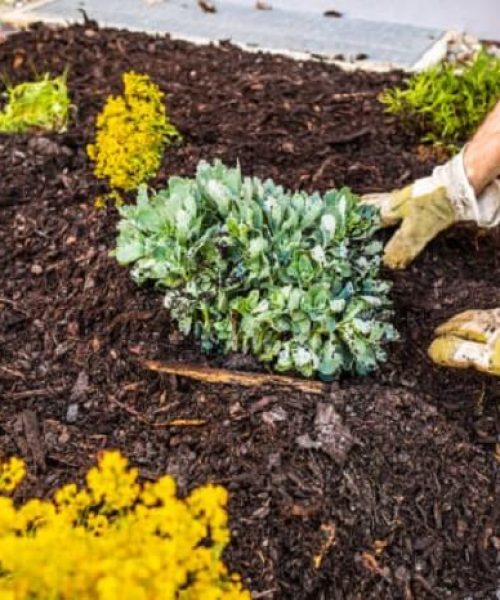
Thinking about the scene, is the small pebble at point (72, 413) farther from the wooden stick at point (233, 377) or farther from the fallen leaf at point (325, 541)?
the fallen leaf at point (325, 541)

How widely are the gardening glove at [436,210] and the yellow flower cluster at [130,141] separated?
38.0 inches

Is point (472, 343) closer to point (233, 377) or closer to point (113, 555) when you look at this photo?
point (233, 377)

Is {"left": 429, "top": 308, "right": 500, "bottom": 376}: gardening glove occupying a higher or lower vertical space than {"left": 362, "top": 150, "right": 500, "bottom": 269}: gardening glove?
lower

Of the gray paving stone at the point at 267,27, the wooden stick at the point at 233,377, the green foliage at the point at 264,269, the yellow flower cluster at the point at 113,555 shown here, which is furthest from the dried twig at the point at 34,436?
the gray paving stone at the point at 267,27

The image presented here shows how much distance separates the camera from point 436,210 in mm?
3701

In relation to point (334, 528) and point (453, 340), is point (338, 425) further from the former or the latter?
point (453, 340)

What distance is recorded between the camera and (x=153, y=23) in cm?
604

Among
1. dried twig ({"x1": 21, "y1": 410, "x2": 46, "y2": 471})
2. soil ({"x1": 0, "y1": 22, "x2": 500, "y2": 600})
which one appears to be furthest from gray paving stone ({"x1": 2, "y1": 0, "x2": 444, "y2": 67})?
dried twig ({"x1": 21, "y1": 410, "x2": 46, "y2": 471})

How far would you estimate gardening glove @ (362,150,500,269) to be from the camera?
12.0ft

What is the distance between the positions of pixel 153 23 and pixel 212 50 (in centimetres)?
61

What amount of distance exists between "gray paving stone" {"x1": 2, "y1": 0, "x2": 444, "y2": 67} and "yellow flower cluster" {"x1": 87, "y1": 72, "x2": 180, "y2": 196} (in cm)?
164

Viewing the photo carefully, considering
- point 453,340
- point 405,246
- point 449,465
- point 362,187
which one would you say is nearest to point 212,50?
point 362,187

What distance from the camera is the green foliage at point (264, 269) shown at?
10.2 ft

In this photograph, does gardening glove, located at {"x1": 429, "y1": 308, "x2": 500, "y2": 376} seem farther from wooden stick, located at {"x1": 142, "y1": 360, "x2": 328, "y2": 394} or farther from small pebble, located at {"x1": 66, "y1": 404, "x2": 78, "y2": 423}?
small pebble, located at {"x1": 66, "y1": 404, "x2": 78, "y2": 423}
